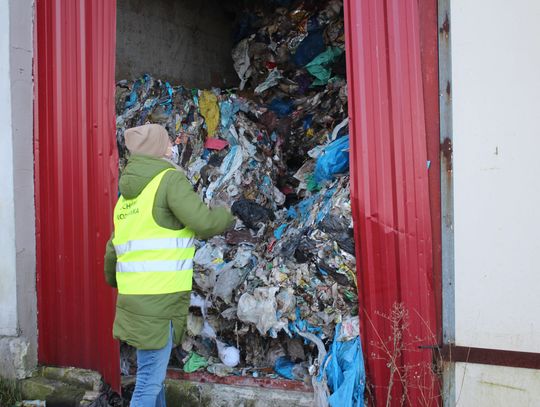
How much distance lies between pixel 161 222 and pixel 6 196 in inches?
75.5

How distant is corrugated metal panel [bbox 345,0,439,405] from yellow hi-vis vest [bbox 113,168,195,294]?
3.58 feet

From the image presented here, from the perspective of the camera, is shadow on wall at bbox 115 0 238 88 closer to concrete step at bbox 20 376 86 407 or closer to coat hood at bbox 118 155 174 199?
concrete step at bbox 20 376 86 407

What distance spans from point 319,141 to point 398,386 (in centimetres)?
314

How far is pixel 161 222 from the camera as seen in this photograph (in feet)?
9.78

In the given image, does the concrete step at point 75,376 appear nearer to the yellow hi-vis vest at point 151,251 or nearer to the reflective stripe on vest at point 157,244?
the yellow hi-vis vest at point 151,251

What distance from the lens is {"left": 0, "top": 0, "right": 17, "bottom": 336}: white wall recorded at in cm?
431

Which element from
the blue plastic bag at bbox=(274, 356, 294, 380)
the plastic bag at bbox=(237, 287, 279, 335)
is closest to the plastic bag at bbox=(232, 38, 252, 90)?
the plastic bag at bbox=(237, 287, 279, 335)

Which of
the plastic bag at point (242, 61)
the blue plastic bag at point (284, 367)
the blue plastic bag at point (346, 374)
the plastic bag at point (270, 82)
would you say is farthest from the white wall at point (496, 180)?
the plastic bag at point (242, 61)

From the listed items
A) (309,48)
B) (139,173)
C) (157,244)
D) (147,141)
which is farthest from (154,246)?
(309,48)

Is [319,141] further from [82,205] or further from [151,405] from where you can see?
[151,405]

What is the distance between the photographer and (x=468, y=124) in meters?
3.23

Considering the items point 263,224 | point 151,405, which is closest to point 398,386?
point 151,405

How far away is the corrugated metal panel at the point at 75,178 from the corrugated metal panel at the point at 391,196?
5.79ft

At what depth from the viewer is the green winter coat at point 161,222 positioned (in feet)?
9.58
